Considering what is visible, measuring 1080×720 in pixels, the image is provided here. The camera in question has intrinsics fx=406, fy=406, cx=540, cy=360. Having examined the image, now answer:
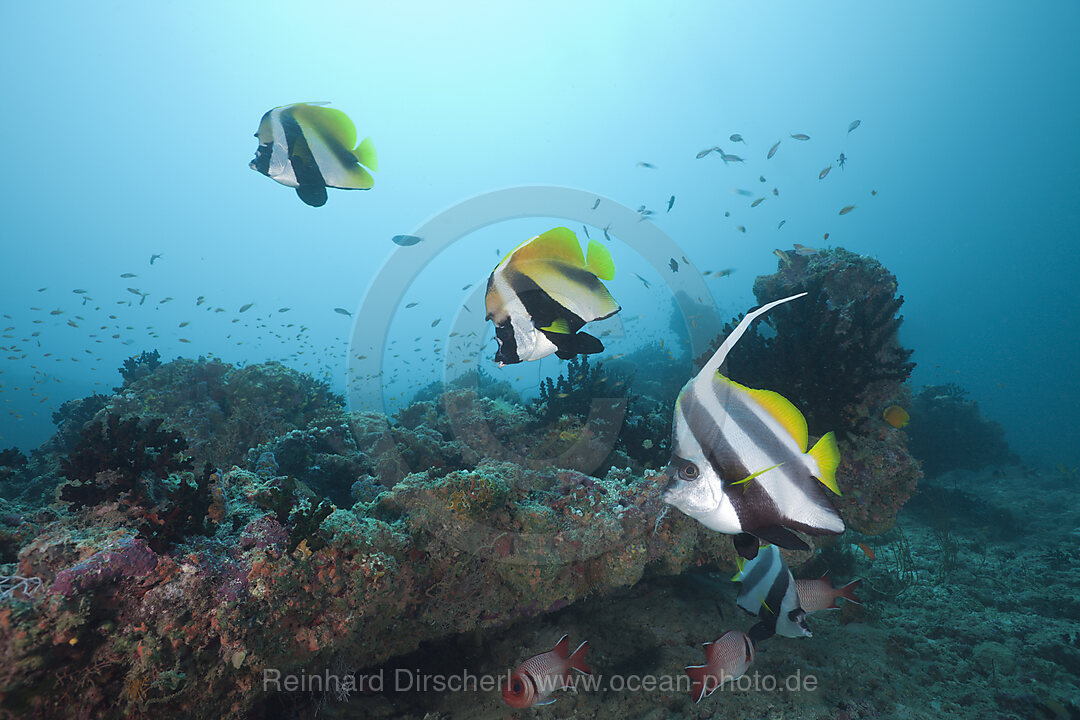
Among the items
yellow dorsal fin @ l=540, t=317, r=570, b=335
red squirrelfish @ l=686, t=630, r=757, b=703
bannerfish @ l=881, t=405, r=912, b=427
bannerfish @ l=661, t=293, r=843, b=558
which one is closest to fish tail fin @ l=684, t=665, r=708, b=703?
red squirrelfish @ l=686, t=630, r=757, b=703

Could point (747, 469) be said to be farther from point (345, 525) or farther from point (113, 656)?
point (113, 656)

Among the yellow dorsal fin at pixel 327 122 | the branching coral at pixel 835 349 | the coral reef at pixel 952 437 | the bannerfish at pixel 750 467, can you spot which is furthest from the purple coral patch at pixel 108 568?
the coral reef at pixel 952 437

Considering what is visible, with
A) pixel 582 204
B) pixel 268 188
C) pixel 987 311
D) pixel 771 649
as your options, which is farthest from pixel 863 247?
pixel 268 188

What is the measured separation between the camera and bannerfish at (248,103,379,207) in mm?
2041

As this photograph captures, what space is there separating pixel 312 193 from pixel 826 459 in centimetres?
258

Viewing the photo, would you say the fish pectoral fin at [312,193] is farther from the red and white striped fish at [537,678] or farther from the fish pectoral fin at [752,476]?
the red and white striped fish at [537,678]

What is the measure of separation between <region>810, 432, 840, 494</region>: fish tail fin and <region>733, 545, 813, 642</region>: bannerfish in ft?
5.61

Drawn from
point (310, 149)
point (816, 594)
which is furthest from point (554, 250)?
point (816, 594)

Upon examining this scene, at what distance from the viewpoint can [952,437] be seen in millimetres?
11547

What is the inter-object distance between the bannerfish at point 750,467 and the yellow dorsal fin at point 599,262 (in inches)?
20.2

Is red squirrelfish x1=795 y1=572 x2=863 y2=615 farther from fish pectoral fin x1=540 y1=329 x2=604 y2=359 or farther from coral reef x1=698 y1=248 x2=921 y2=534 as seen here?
fish pectoral fin x1=540 y1=329 x2=604 y2=359

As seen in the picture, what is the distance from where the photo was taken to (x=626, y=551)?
313 centimetres

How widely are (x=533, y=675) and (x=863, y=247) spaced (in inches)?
5264

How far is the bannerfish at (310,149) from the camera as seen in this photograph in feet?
6.70
